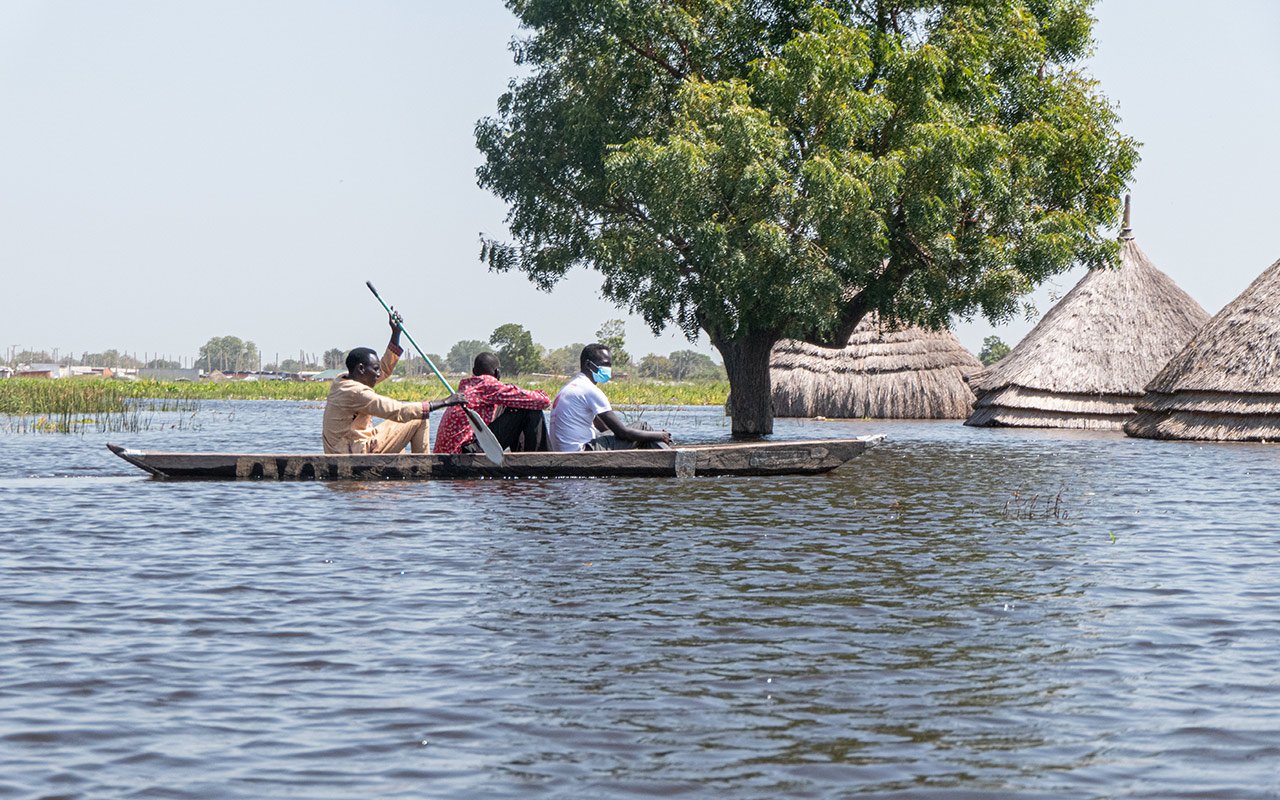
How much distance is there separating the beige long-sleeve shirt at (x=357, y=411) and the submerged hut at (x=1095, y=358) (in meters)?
19.5

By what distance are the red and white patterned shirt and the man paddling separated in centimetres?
24

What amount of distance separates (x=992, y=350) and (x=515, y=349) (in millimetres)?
31244

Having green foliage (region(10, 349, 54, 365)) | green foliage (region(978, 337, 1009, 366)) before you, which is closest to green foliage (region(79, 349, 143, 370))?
green foliage (region(10, 349, 54, 365))

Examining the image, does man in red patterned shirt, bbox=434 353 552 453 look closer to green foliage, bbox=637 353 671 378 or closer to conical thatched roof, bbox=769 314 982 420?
conical thatched roof, bbox=769 314 982 420

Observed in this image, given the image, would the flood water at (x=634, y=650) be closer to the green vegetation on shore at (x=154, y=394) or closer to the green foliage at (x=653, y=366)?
the green vegetation on shore at (x=154, y=394)

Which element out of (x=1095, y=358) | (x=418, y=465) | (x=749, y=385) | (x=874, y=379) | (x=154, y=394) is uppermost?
(x=1095, y=358)

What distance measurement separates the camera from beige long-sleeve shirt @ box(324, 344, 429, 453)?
13680mm

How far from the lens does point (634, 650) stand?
21.0 ft

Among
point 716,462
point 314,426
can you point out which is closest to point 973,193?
point 716,462

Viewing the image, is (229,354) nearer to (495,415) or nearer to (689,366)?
(689,366)

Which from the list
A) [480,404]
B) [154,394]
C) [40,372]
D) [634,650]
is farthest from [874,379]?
[40,372]

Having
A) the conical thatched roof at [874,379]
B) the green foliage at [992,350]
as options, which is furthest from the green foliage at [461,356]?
the conical thatched roof at [874,379]

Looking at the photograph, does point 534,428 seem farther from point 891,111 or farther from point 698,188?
point 891,111

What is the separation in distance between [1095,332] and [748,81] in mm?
12130
